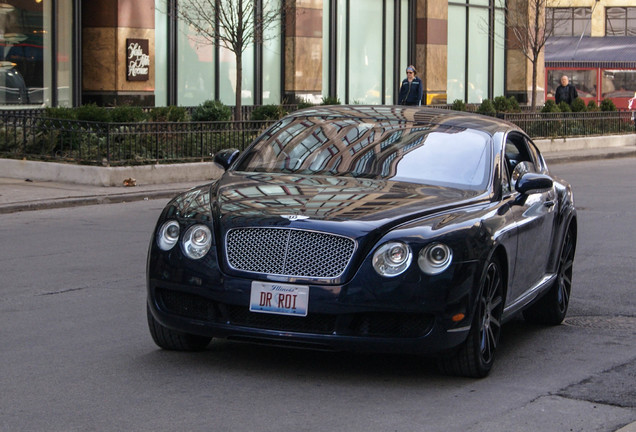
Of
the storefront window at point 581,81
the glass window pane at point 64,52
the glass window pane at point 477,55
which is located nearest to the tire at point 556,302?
the glass window pane at point 64,52

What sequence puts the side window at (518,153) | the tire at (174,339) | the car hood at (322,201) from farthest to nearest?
the side window at (518,153) < the tire at (174,339) < the car hood at (322,201)

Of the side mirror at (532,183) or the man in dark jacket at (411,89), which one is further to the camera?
the man in dark jacket at (411,89)

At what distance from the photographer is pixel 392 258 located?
20.3 ft

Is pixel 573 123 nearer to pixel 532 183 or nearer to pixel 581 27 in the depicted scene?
pixel 532 183

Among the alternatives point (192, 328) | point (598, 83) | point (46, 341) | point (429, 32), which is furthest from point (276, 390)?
point (598, 83)

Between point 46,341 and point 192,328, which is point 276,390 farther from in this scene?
point 46,341

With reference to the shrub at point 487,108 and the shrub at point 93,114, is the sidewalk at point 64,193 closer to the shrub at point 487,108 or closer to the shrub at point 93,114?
the shrub at point 93,114

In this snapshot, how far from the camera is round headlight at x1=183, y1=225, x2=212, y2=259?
643cm

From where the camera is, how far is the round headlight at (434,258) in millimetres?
6195

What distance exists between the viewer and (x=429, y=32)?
3494cm

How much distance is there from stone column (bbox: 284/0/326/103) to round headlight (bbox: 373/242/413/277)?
24294mm

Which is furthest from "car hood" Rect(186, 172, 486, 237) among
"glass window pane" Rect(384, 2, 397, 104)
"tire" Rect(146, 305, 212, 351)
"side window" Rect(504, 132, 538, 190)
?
"glass window pane" Rect(384, 2, 397, 104)

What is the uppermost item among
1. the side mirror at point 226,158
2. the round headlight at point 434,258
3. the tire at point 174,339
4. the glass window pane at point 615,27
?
the glass window pane at point 615,27

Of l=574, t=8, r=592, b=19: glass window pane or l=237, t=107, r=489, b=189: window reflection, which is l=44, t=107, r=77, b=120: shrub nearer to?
l=237, t=107, r=489, b=189: window reflection
